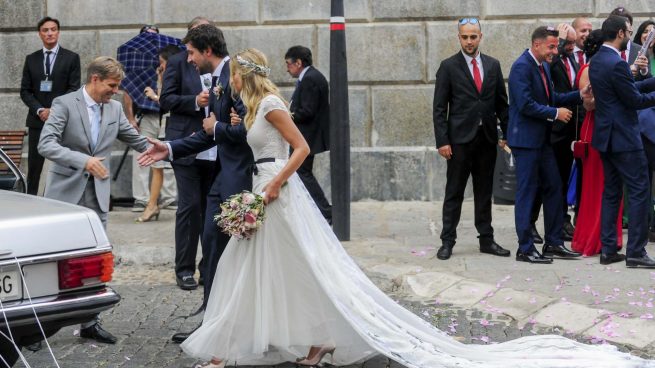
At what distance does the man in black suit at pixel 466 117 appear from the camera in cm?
984

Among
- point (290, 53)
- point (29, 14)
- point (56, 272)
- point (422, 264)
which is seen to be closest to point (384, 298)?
point (56, 272)

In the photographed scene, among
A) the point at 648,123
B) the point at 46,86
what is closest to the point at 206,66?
the point at 648,123

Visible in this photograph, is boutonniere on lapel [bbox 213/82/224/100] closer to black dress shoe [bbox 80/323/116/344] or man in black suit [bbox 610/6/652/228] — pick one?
black dress shoe [bbox 80/323/116/344]

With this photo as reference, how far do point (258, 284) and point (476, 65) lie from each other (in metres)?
3.96

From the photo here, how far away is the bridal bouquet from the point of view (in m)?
6.62

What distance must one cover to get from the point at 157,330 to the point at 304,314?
59.9 inches

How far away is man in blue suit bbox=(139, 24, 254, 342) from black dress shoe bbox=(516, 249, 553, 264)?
10.0 ft

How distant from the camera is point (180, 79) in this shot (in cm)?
918

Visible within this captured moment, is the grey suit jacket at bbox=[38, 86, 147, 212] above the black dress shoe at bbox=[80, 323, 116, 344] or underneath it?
above

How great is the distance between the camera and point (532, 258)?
9.63 meters

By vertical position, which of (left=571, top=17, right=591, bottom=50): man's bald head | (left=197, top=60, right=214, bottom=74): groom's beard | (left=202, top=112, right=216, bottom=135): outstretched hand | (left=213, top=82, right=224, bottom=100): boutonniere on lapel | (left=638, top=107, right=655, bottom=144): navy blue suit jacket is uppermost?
(left=571, top=17, right=591, bottom=50): man's bald head

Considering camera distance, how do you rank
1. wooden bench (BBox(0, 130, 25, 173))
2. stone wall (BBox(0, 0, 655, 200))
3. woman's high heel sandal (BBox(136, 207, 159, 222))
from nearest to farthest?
woman's high heel sandal (BBox(136, 207, 159, 222)) → wooden bench (BBox(0, 130, 25, 173)) → stone wall (BBox(0, 0, 655, 200))

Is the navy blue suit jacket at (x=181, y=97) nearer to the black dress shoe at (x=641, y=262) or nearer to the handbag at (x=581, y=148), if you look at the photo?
the handbag at (x=581, y=148)

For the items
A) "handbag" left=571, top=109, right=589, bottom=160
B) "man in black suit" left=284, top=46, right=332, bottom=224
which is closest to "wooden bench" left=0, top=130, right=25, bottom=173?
"man in black suit" left=284, top=46, right=332, bottom=224
